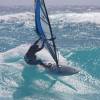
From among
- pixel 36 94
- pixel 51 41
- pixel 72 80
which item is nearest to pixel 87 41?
pixel 51 41

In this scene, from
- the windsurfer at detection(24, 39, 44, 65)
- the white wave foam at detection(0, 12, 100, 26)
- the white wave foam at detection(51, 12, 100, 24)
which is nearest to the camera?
the windsurfer at detection(24, 39, 44, 65)

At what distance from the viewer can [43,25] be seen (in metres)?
25.3

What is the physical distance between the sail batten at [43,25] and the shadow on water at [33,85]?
1.51 m

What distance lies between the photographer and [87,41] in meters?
39.8

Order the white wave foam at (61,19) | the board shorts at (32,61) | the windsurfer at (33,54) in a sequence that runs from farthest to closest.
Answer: the white wave foam at (61,19) < the board shorts at (32,61) < the windsurfer at (33,54)

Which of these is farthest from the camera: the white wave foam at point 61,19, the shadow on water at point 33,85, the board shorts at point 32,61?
the white wave foam at point 61,19

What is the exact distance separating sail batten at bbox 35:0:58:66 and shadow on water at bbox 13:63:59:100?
1.51 meters

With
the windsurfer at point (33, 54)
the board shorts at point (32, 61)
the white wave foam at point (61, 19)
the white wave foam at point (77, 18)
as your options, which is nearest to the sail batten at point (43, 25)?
the windsurfer at point (33, 54)

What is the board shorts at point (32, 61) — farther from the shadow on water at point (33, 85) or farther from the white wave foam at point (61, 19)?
the white wave foam at point (61, 19)

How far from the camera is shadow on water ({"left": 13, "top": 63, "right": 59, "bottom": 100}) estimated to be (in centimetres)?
2112

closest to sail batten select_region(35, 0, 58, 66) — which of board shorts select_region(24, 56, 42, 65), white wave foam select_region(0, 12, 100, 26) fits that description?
board shorts select_region(24, 56, 42, 65)

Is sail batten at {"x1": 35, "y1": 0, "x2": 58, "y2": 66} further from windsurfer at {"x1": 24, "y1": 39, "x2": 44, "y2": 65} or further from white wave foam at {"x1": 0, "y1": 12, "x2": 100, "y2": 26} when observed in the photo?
white wave foam at {"x1": 0, "y1": 12, "x2": 100, "y2": 26}

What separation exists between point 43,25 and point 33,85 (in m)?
4.49

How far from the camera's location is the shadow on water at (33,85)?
21.1m
